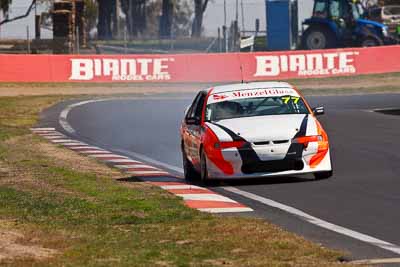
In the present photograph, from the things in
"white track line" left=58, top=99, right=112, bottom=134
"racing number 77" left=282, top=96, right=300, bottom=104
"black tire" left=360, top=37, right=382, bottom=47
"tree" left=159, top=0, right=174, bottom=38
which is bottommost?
"white track line" left=58, top=99, right=112, bottom=134

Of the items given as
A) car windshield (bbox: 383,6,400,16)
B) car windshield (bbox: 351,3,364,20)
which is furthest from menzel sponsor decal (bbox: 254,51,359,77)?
car windshield (bbox: 383,6,400,16)

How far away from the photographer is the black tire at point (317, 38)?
176ft

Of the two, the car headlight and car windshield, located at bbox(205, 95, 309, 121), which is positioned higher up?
the car headlight

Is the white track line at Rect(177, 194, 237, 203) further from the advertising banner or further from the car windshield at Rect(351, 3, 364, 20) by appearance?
the car windshield at Rect(351, 3, 364, 20)

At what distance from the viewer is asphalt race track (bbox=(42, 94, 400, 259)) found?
36.3ft

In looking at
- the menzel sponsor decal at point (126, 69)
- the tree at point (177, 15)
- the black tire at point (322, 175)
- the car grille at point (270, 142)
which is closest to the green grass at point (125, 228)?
the car grille at point (270, 142)

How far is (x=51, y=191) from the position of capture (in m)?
14.2

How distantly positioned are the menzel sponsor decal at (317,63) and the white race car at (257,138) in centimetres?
3209

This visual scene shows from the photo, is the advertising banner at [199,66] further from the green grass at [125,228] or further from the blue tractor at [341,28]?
the green grass at [125,228]

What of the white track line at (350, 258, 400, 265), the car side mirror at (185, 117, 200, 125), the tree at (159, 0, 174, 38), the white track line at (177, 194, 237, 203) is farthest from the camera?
the tree at (159, 0, 174, 38)

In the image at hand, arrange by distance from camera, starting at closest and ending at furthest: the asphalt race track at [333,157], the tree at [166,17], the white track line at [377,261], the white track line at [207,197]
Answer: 1. the white track line at [377,261]
2. the asphalt race track at [333,157]
3. the white track line at [207,197]
4. the tree at [166,17]

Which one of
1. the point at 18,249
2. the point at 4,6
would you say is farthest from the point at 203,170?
the point at 4,6

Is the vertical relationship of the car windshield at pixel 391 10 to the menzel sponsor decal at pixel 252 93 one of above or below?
above

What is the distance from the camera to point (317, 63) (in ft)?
160
